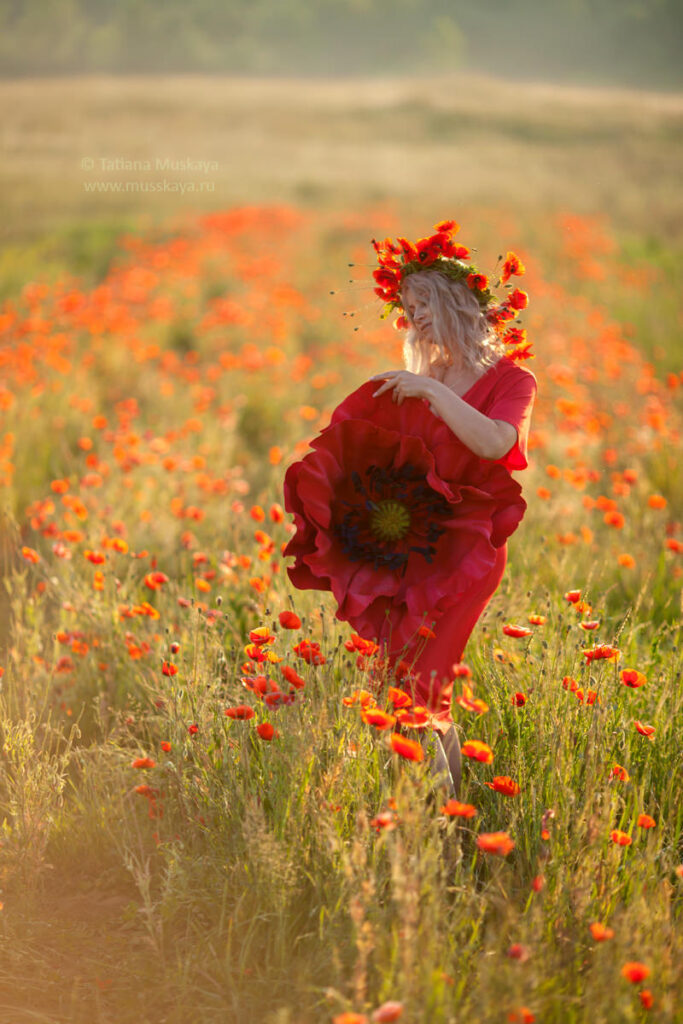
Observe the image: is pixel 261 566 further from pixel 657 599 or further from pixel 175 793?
pixel 657 599

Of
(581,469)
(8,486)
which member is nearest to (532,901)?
(581,469)

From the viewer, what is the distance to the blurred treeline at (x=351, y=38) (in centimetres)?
6212

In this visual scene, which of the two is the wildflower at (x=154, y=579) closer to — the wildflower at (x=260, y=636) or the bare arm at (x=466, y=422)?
the wildflower at (x=260, y=636)

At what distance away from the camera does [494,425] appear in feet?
7.66

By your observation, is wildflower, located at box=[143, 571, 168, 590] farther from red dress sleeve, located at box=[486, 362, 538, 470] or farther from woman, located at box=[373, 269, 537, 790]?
red dress sleeve, located at box=[486, 362, 538, 470]

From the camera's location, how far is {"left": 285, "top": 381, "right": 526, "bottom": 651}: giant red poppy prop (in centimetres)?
231

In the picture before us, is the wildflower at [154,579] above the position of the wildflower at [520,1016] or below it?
above

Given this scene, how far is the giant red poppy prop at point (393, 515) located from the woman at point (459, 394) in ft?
0.24

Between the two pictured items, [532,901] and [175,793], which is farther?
[175,793]

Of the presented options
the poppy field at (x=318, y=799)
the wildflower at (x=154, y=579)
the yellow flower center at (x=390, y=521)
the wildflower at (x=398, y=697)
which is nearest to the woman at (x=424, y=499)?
the yellow flower center at (x=390, y=521)

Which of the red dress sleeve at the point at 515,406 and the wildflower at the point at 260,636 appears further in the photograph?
the red dress sleeve at the point at 515,406

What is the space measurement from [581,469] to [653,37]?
302 feet

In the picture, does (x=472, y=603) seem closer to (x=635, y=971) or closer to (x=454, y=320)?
(x=454, y=320)

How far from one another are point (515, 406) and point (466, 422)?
18cm
